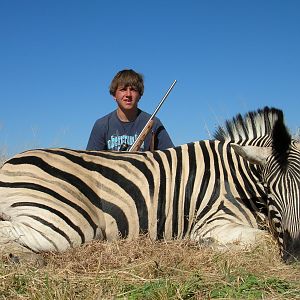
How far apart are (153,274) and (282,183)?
0.91 meters

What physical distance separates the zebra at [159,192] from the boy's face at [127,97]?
1.54 meters

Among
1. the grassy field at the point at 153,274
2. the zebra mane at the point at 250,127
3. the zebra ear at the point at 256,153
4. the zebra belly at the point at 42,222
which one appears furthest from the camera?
the zebra mane at the point at 250,127

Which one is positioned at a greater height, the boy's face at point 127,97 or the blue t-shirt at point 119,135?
the boy's face at point 127,97

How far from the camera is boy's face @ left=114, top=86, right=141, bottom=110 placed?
4.89 m

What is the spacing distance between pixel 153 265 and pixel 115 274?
7.8 inches

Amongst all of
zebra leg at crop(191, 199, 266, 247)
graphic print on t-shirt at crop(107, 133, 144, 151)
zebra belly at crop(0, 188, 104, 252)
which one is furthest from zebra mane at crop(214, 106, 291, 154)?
graphic print on t-shirt at crop(107, 133, 144, 151)

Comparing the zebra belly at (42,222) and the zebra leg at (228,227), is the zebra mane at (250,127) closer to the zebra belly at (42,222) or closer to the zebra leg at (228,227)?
the zebra leg at (228,227)

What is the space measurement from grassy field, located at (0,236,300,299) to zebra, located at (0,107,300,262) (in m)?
0.17

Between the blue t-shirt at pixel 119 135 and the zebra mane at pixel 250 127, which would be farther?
the blue t-shirt at pixel 119 135

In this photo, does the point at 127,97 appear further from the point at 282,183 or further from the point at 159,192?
the point at 282,183

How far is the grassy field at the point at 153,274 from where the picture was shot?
73.5 inches

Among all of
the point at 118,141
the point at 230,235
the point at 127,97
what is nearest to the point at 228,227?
the point at 230,235

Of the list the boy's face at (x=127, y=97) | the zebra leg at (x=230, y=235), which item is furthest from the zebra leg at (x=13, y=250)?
the boy's face at (x=127, y=97)

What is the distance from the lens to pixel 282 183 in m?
2.63
